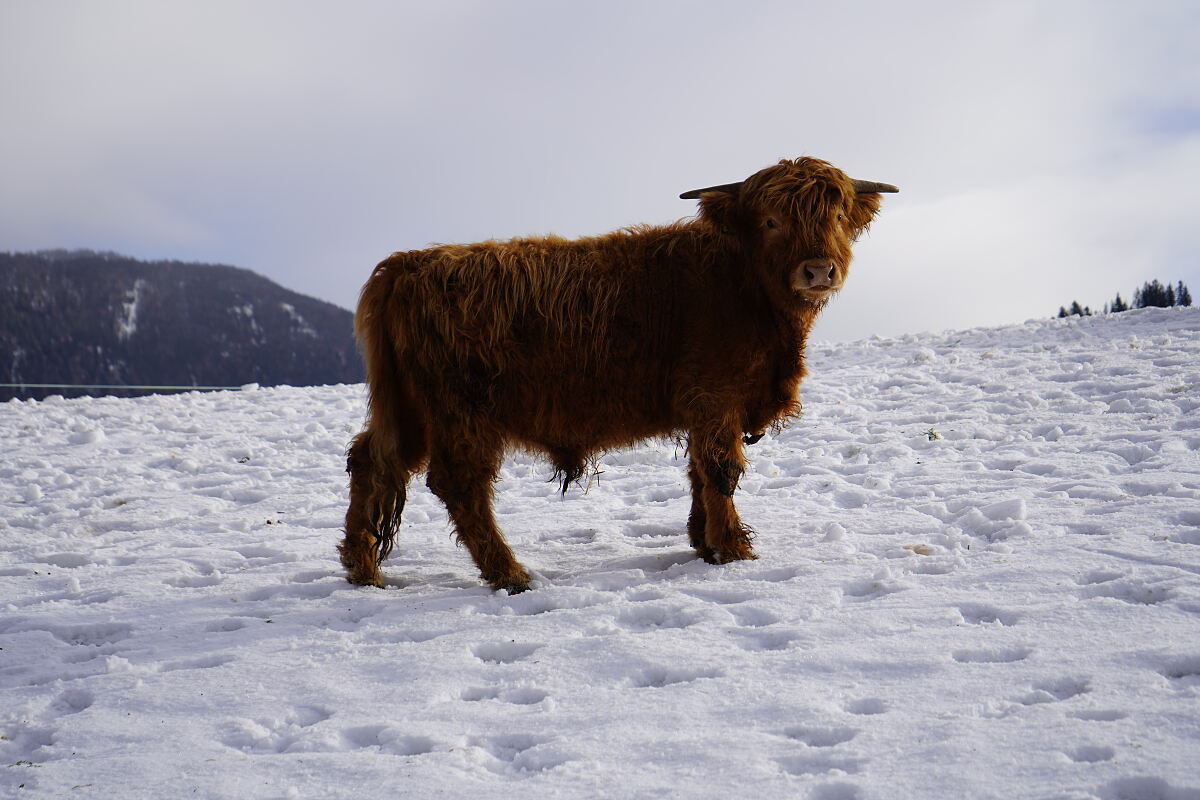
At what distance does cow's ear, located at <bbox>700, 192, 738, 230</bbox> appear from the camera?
14.9ft

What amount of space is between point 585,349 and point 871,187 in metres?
1.85

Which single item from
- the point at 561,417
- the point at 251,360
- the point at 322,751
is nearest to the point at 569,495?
the point at 561,417

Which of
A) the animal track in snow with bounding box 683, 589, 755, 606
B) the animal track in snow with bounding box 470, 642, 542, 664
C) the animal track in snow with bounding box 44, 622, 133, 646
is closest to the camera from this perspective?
the animal track in snow with bounding box 470, 642, 542, 664

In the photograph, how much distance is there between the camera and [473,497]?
4.32 meters

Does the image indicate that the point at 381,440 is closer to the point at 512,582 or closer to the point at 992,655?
the point at 512,582

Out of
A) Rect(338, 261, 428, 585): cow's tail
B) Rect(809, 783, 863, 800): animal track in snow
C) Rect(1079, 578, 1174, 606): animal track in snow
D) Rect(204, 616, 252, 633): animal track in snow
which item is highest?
Rect(338, 261, 428, 585): cow's tail

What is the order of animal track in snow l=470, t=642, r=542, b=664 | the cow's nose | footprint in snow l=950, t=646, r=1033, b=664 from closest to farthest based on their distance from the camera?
footprint in snow l=950, t=646, r=1033, b=664, animal track in snow l=470, t=642, r=542, b=664, the cow's nose

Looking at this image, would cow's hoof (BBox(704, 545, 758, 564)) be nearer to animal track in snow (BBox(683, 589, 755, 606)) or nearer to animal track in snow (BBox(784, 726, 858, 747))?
animal track in snow (BBox(683, 589, 755, 606))

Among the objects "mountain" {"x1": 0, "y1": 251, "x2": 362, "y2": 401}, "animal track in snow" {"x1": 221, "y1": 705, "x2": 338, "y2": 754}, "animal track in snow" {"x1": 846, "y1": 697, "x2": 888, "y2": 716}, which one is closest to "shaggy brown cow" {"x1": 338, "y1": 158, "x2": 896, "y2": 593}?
"animal track in snow" {"x1": 221, "y1": 705, "x2": 338, "y2": 754}

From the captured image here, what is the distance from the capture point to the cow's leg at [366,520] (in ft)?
14.2

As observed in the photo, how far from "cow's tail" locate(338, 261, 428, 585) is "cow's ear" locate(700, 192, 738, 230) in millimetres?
1711

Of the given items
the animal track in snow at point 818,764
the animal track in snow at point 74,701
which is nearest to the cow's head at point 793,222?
the animal track in snow at point 818,764

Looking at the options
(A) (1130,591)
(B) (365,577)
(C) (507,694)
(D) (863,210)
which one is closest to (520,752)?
(C) (507,694)

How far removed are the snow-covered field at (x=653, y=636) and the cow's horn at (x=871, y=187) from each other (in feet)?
5.99
